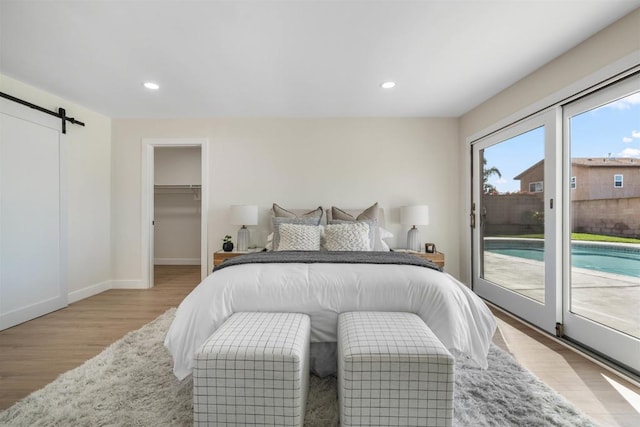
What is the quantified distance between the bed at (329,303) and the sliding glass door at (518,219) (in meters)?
1.25

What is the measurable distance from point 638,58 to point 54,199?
16.5 feet

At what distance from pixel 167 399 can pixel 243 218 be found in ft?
7.05

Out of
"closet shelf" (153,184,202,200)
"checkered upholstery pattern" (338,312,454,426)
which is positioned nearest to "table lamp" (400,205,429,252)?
"checkered upholstery pattern" (338,312,454,426)

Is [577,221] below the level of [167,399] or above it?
above

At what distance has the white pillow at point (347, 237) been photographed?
2.80 meters

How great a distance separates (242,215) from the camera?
3420mm

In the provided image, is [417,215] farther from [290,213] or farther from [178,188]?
[178,188]

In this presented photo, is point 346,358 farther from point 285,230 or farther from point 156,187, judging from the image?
point 156,187

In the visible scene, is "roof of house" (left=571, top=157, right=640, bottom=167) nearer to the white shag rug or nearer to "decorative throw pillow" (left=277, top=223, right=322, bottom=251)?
the white shag rug

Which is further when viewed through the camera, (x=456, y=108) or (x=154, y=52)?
(x=456, y=108)

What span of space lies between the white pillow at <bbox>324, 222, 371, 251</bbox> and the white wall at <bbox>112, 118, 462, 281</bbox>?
0.80 metres

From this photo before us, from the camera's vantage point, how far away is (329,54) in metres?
2.18

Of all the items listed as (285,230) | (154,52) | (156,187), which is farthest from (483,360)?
(156,187)

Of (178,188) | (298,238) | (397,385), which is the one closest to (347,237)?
(298,238)
